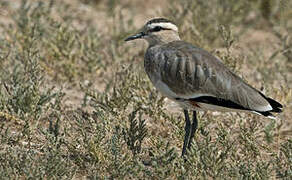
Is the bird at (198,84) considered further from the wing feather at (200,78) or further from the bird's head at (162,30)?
the bird's head at (162,30)

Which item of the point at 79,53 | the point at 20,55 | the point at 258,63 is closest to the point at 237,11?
the point at 258,63

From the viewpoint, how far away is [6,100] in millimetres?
5867

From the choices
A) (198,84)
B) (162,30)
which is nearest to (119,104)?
(162,30)

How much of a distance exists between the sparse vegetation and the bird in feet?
0.98

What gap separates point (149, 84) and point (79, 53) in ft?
4.38

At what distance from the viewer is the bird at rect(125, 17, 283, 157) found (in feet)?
16.3

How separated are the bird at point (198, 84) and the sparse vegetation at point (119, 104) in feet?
0.98

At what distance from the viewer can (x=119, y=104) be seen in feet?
19.6

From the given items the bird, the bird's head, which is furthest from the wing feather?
the bird's head

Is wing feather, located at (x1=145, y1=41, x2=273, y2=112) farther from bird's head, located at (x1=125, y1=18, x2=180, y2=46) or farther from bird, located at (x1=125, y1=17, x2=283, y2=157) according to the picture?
bird's head, located at (x1=125, y1=18, x2=180, y2=46)

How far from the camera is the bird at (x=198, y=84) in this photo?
495 cm

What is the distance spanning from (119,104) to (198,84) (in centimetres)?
118

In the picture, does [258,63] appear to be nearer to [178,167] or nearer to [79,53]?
[79,53]

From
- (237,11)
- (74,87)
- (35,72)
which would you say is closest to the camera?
(35,72)
